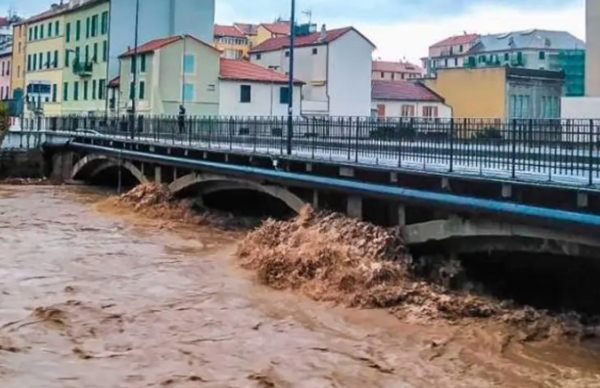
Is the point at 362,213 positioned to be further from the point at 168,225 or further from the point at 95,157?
the point at 95,157

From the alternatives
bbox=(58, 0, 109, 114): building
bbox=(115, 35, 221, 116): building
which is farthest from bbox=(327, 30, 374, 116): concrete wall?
bbox=(58, 0, 109, 114): building

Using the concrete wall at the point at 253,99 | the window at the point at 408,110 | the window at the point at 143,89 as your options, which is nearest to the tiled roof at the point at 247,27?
the window at the point at 408,110

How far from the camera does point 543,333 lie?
43.7 feet

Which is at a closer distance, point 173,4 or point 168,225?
point 168,225

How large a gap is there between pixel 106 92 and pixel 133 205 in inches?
1205

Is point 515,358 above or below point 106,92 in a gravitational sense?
below

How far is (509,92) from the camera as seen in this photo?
5453 centimetres

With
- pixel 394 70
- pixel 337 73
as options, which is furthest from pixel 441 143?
pixel 394 70

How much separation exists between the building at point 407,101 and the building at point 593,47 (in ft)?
74.3

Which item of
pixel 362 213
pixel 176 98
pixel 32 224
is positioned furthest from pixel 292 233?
pixel 176 98

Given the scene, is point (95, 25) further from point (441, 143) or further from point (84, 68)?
point (441, 143)

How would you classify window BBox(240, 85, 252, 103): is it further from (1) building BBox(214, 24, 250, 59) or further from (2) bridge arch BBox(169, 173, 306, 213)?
(1) building BBox(214, 24, 250, 59)

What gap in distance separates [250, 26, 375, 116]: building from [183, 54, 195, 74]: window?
8148mm

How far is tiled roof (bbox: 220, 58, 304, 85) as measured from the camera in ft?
181
